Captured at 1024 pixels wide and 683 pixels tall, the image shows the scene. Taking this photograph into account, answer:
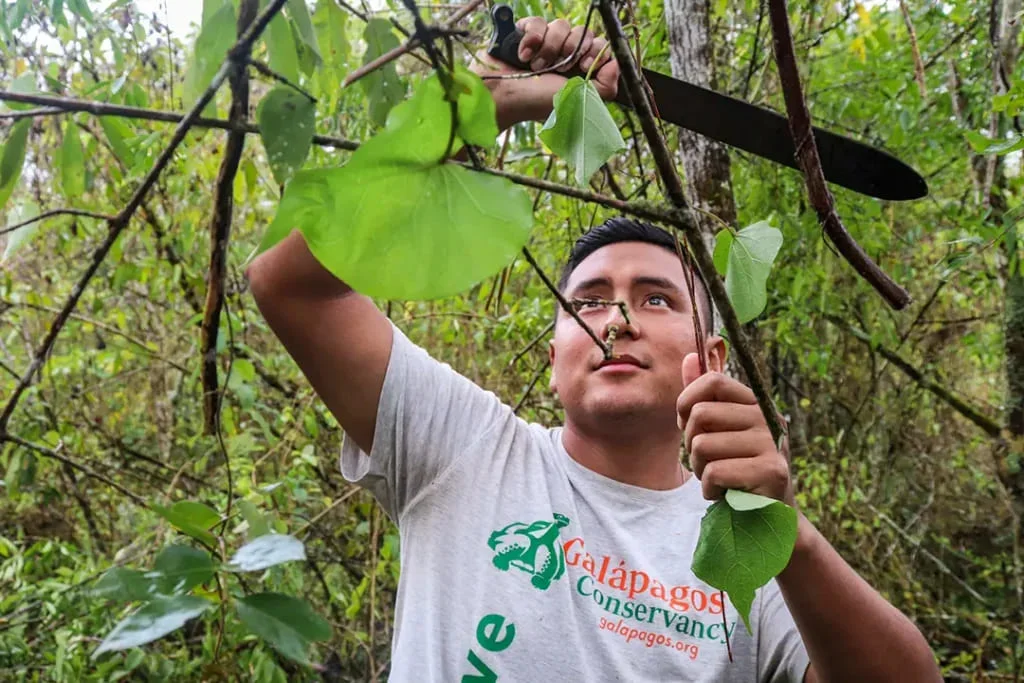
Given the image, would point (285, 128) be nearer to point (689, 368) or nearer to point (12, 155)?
point (12, 155)

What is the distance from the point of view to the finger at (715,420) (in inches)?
22.4

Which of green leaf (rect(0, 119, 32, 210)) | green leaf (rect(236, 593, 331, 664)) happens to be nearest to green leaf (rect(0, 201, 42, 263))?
green leaf (rect(0, 119, 32, 210))

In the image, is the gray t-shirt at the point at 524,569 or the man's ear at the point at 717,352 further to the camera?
the man's ear at the point at 717,352

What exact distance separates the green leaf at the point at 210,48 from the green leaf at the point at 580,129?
0.17m

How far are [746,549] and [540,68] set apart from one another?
0.50 metres

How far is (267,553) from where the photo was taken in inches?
13.3

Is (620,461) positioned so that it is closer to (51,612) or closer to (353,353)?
(353,353)

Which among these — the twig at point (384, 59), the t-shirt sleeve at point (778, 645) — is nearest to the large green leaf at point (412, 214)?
the twig at point (384, 59)

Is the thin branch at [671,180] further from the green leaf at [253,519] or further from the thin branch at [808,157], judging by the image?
the green leaf at [253,519]

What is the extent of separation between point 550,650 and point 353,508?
4.40 feet

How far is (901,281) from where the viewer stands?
2516 mm

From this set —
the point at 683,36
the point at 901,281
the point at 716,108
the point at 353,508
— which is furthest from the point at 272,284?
the point at 901,281

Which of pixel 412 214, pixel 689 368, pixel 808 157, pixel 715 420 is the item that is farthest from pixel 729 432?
pixel 412 214

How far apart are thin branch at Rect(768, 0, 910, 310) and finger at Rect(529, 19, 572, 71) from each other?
226 millimetres
